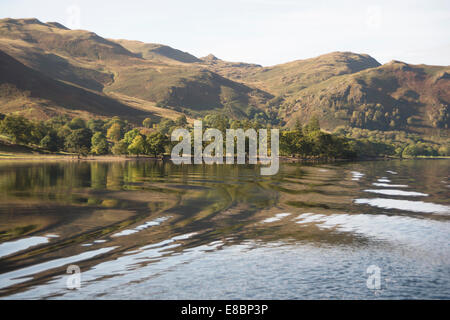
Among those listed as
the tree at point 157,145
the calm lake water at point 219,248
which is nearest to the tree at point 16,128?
the tree at point 157,145

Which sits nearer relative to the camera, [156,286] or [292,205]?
[156,286]

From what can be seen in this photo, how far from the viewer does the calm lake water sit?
1925 centimetres

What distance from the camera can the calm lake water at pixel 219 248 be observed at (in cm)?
1925

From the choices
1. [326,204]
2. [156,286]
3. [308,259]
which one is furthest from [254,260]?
[326,204]

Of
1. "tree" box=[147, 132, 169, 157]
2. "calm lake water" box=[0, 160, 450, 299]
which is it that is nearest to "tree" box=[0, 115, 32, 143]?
"tree" box=[147, 132, 169, 157]

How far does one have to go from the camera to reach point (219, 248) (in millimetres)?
26250

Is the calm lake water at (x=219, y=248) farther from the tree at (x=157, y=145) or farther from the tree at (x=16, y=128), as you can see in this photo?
the tree at (x=16, y=128)

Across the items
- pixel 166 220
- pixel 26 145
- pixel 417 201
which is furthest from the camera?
pixel 26 145
